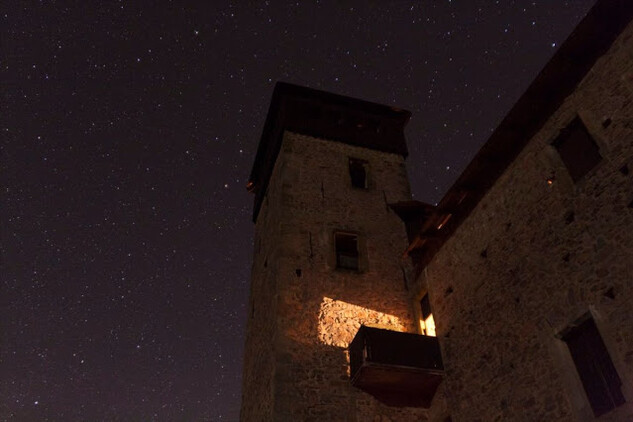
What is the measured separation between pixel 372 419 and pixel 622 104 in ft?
29.0

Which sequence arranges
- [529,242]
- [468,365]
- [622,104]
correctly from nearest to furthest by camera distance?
[622,104] < [529,242] < [468,365]

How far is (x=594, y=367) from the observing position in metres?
8.32

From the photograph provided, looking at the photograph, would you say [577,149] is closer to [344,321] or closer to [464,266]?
[464,266]

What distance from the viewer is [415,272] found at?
1548 centimetres

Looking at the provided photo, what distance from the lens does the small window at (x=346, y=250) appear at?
1557 centimetres

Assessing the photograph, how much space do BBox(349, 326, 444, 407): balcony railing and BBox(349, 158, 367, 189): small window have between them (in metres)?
7.05

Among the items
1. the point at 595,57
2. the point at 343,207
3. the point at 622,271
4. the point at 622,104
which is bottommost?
the point at 622,271

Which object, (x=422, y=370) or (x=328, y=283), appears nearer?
(x=422, y=370)

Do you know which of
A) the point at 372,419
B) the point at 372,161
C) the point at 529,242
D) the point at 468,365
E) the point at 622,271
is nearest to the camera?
the point at 622,271

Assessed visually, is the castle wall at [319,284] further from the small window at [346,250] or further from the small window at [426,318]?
the small window at [426,318]

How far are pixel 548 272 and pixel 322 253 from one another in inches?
287

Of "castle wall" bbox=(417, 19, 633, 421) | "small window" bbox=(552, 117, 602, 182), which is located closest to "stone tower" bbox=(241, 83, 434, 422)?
"castle wall" bbox=(417, 19, 633, 421)

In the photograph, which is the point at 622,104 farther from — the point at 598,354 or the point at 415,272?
the point at 415,272

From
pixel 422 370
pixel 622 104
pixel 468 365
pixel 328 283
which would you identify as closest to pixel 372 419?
pixel 422 370
